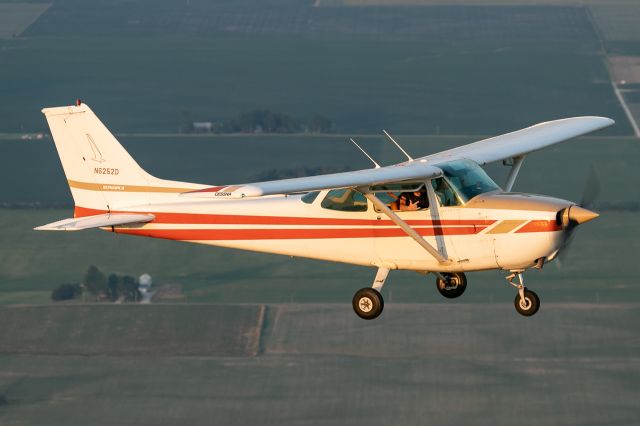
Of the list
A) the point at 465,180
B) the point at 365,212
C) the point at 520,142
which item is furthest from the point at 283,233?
the point at 520,142

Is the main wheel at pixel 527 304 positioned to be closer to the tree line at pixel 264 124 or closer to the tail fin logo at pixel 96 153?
the tail fin logo at pixel 96 153

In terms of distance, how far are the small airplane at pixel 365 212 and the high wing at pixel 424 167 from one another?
36mm

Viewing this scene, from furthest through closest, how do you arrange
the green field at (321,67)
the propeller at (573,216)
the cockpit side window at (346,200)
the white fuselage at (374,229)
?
the green field at (321,67)
the cockpit side window at (346,200)
the white fuselage at (374,229)
the propeller at (573,216)

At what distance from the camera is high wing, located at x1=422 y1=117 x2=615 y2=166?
116 feet

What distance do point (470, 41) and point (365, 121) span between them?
34.6 metres

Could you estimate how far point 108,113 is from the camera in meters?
148

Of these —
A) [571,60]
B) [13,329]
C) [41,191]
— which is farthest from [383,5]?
[13,329]

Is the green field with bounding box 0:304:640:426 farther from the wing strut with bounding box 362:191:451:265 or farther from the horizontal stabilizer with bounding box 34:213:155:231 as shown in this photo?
the wing strut with bounding box 362:191:451:265

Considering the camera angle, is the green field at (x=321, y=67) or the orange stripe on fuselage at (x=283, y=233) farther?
the green field at (x=321, y=67)

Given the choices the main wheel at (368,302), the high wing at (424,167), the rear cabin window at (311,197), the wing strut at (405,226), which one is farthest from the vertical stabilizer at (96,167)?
the wing strut at (405,226)

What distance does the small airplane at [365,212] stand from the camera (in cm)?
3241

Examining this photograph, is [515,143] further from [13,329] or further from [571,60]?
[571,60]

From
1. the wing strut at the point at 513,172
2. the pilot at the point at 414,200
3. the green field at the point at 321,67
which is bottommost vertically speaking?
the pilot at the point at 414,200

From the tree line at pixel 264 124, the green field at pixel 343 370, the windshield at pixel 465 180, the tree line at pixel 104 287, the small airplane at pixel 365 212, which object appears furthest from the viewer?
the tree line at pixel 264 124
